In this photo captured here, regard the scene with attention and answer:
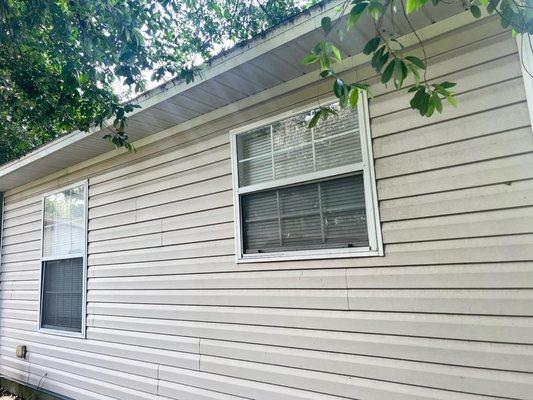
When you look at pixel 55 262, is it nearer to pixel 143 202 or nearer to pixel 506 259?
pixel 143 202

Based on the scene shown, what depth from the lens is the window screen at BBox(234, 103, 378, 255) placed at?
2572 mm

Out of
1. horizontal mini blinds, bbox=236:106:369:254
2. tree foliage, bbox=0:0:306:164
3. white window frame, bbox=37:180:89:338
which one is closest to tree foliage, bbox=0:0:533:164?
tree foliage, bbox=0:0:306:164

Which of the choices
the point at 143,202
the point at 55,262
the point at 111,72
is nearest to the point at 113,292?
the point at 143,202

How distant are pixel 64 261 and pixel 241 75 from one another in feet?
11.9

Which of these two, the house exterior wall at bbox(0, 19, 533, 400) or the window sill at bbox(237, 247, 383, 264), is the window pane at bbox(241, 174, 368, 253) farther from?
the house exterior wall at bbox(0, 19, 533, 400)

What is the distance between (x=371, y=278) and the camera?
2416mm

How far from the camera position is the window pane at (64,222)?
15.4 feet

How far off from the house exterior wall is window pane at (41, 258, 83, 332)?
0.66 m

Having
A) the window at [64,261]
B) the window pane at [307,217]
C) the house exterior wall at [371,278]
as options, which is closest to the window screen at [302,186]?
the window pane at [307,217]

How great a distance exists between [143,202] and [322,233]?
2.14 metres

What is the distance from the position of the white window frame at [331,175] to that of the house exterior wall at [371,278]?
0.18 feet

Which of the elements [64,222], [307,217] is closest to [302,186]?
[307,217]

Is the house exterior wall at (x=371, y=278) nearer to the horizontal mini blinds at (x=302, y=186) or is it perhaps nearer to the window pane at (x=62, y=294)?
the horizontal mini blinds at (x=302, y=186)

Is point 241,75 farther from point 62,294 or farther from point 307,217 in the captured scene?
point 62,294
